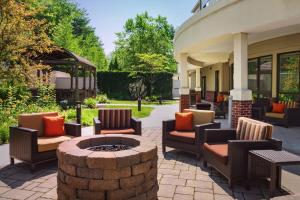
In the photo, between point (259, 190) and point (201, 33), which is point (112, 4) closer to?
point (201, 33)

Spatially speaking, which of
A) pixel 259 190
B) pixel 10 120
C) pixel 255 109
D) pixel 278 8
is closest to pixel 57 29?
pixel 10 120

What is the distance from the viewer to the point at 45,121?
18.3 feet

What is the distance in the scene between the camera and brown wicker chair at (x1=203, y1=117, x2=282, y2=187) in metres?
4.16

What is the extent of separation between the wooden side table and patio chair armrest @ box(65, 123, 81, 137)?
333cm

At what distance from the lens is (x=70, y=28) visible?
1045 inches

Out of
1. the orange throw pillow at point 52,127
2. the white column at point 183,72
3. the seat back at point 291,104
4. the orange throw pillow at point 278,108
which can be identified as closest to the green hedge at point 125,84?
the white column at point 183,72

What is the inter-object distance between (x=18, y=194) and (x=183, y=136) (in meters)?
3.26

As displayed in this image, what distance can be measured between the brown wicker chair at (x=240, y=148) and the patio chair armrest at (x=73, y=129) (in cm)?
256

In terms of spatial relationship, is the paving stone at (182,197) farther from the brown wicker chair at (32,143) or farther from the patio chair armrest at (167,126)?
the brown wicker chair at (32,143)

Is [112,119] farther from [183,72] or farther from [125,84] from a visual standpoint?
[125,84]

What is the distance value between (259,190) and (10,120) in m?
6.75

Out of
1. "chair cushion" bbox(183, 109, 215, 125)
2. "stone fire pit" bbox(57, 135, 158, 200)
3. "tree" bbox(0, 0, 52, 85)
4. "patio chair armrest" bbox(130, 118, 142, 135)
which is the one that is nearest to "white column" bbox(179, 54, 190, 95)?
"tree" bbox(0, 0, 52, 85)

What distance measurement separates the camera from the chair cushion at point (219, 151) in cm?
435

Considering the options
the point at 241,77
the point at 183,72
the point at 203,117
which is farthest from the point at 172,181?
the point at 183,72
